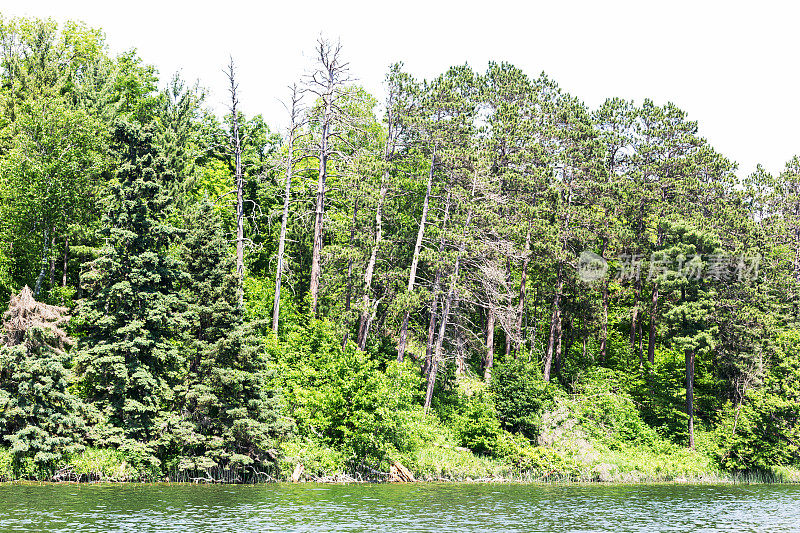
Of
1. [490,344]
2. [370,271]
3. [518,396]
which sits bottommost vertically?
[518,396]

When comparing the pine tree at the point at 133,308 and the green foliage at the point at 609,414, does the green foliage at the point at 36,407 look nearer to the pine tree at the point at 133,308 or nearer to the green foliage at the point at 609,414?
the pine tree at the point at 133,308

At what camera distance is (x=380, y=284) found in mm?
47719

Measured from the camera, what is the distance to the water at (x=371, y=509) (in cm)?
2031

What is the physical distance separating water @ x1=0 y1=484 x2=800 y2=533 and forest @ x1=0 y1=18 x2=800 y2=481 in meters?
3.64

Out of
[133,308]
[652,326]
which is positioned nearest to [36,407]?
[133,308]

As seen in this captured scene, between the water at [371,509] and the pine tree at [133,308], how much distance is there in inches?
152

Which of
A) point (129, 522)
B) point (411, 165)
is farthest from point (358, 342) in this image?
point (129, 522)

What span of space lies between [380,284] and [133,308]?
18.7m

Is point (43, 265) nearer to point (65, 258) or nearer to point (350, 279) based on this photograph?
point (65, 258)

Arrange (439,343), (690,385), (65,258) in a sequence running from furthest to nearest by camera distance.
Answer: (690,385) < (439,343) < (65,258)

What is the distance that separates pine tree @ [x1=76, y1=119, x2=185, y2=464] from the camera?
3077 centimetres

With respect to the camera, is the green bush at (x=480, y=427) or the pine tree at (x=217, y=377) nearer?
the pine tree at (x=217, y=377)

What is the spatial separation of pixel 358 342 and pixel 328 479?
12625 millimetres

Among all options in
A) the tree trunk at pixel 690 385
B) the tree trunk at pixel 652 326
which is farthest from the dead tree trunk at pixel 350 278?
the tree trunk at pixel 690 385
